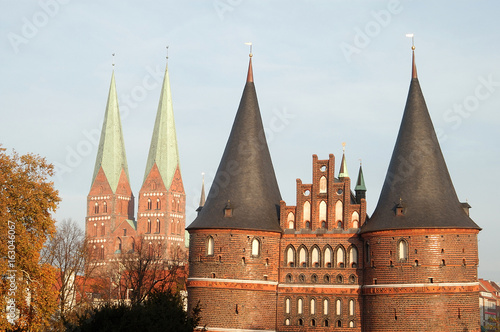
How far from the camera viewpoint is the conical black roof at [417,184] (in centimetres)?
4169

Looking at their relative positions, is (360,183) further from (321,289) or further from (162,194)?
(162,194)

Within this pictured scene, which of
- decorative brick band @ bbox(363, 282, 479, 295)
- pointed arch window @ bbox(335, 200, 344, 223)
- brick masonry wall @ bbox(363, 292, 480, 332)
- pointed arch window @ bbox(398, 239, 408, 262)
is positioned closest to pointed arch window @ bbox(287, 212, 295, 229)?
pointed arch window @ bbox(335, 200, 344, 223)

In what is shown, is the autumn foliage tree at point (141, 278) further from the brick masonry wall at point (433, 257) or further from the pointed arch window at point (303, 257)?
the brick masonry wall at point (433, 257)

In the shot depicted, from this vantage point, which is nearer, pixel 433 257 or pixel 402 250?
pixel 433 257

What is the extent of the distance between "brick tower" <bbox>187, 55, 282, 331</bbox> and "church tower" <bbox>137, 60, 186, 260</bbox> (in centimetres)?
9215

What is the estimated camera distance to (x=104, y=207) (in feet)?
479

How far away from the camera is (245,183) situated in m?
45.1

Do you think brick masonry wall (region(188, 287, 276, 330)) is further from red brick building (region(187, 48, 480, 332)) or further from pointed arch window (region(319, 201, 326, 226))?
pointed arch window (region(319, 201, 326, 226))

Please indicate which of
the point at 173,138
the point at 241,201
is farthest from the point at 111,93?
the point at 241,201

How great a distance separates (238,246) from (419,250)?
9285 millimetres

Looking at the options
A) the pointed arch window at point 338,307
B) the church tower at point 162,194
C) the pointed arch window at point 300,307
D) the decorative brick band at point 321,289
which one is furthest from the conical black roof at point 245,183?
the church tower at point 162,194

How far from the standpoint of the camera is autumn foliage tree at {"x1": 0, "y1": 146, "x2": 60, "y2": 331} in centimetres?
3706

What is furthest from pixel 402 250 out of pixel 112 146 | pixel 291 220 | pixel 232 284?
pixel 112 146

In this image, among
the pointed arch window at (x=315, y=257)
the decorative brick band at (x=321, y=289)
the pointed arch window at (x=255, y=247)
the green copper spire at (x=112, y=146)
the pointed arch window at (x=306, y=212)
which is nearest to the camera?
the decorative brick band at (x=321, y=289)
